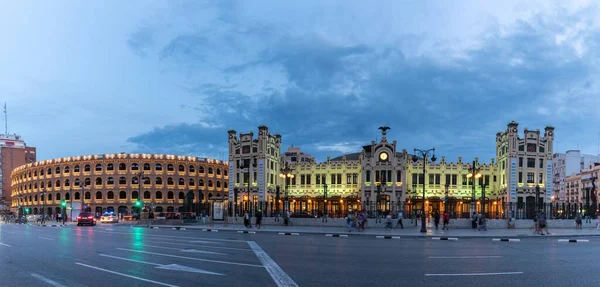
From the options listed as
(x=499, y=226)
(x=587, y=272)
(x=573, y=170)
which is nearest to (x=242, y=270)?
(x=587, y=272)

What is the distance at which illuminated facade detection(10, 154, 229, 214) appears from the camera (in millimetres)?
103312

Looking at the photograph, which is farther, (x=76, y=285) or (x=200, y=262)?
(x=200, y=262)

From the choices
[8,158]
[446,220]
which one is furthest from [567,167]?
[8,158]

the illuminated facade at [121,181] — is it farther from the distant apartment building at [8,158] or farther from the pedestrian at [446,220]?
the pedestrian at [446,220]

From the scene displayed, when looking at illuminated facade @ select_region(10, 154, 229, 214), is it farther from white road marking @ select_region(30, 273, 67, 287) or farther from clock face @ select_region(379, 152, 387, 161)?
white road marking @ select_region(30, 273, 67, 287)

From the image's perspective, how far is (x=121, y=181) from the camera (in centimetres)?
10400

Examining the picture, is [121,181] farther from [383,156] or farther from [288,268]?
[288,268]

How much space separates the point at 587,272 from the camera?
1391 centimetres

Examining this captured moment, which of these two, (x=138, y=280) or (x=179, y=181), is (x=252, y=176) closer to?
(x=179, y=181)

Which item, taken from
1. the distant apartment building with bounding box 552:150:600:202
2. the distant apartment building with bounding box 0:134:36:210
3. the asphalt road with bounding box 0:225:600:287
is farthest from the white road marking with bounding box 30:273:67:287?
the distant apartment building with bounding box 0:134:36:210

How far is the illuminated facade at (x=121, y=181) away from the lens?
339 feet

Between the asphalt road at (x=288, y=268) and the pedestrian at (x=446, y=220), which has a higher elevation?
the asphalt road at (x=288, y=268)

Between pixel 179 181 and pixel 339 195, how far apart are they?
137 ft

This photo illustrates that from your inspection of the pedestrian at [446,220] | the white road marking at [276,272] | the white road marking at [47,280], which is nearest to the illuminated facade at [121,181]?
the pedestrian at [446,220]
